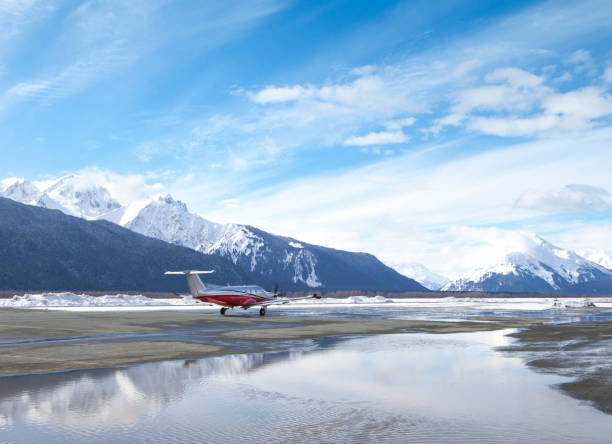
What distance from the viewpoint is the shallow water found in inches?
469

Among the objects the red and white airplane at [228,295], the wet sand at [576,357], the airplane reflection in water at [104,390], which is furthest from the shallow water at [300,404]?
the red and white airplane at [228,295]

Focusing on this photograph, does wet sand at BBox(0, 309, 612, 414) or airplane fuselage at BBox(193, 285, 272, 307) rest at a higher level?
airplane fuselage at BBox(193, 285, 272, 307)

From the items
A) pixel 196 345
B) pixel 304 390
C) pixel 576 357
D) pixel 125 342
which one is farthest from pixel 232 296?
pixel 304 390

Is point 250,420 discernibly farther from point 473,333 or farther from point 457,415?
point 473,333

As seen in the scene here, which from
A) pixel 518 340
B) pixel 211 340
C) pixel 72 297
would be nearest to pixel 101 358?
pixel 211 340

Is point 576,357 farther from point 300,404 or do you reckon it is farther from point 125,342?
point 125,342

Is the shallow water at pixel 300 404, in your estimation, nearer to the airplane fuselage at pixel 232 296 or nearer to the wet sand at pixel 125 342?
the wet sand at pixel 125 342

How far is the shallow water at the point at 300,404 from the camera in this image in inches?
469

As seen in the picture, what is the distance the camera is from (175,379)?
19.1 meters

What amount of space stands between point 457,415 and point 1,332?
33084 millimetres

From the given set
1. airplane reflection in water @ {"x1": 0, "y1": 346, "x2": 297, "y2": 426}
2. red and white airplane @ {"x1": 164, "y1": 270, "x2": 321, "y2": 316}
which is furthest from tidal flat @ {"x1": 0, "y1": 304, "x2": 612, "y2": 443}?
red and white airplane @ {"x1": 164, "y1": 270, "x2": 321, "y2": 316}

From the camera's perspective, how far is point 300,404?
15.0 m

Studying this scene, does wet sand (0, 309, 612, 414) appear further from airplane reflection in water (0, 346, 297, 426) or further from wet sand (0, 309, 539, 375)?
airplane reflection in water (0, 346, 297, 426)

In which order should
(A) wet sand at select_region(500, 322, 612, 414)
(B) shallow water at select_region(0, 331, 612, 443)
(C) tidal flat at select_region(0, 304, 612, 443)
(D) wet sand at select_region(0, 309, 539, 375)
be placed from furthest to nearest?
(D) wet sand at select_region(0, 309, 539, 375), (A) wet sand at select_region(500, 322, 612, 414), (C) tidal flat at select_region(0, 304, 612, 443), (B) shallow water at select_region(0, 331, 612, 443)
